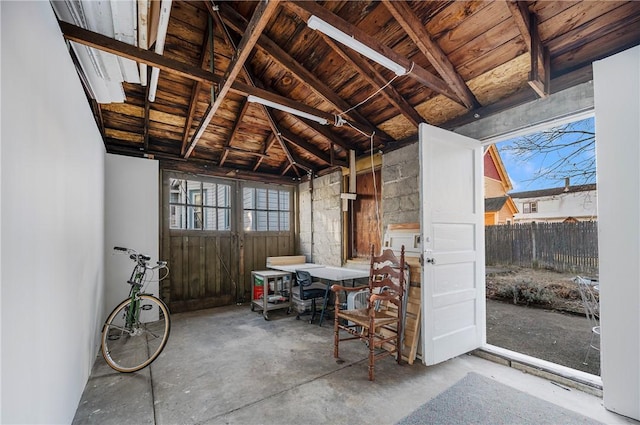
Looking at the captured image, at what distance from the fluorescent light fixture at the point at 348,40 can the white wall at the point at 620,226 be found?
157 centimetres

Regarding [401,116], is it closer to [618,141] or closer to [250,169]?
[618,141]

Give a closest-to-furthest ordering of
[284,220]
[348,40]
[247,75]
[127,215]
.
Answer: [348,40] < [247,75] < [127,215] < [284,220]

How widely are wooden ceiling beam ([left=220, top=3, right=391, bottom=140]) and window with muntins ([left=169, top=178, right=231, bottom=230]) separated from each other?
2969 mm

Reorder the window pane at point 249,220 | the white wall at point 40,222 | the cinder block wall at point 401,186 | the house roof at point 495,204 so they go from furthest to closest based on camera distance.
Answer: the house roof at point 495,204
the window pane at point 249,220
the cinder block wall at point 401,186
the white wall at point 40,222

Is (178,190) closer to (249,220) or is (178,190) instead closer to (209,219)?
(209,219)

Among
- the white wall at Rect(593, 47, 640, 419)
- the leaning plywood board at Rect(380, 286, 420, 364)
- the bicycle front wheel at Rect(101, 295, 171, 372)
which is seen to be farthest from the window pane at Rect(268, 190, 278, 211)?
the white wall at Rect(593, 47, 640, 419)

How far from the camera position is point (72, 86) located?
2.00 m

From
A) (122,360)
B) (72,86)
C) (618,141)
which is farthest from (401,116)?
(122,360)

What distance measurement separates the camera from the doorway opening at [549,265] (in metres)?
3.25

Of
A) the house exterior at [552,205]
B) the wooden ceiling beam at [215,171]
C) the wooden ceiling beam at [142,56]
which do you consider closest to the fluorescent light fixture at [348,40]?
the wooden ceiling beam at [142,56]

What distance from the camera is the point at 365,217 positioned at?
4707mm

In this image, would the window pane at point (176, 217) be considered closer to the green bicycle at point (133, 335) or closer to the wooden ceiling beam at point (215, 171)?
the wooden ceiling beam at point (215, 171)

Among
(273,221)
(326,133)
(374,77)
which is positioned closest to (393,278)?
(374,77)

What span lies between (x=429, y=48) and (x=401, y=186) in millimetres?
1770
